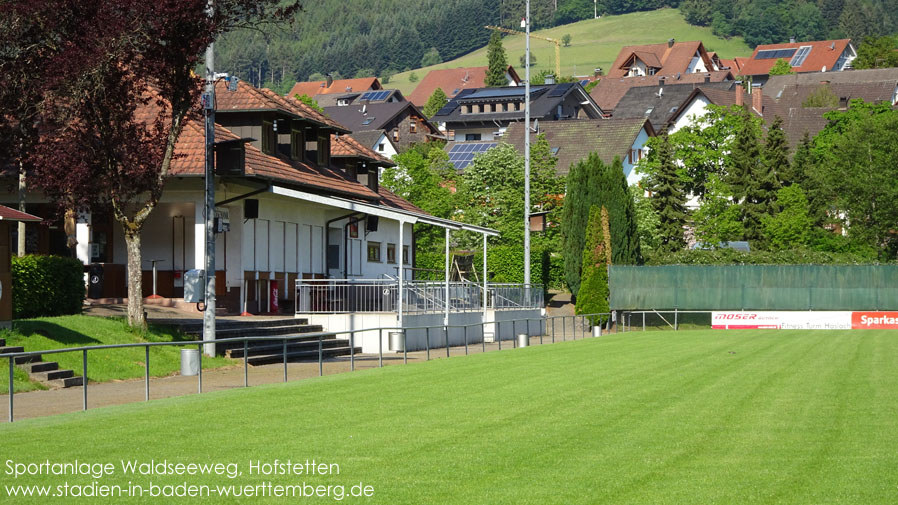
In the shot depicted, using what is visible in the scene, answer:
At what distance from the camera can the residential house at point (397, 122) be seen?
129 metres

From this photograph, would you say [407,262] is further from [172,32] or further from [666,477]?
[666,477]

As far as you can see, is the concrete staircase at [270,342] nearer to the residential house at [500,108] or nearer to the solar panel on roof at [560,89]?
the residential house at [500,108]

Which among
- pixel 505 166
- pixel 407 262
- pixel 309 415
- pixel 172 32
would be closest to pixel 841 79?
pixel 505 166

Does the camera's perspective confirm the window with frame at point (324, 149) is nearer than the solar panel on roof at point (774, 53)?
Yes

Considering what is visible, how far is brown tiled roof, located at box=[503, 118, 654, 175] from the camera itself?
9175 centimetres

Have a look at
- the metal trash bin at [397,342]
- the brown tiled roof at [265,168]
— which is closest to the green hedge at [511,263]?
the brown tiled roof at [265,168]

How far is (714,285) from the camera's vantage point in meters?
54.7

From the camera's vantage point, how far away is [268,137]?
3884cm

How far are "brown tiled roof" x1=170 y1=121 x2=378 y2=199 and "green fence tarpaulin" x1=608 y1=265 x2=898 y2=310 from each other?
1571 centimetres

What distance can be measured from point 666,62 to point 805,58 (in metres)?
22.8

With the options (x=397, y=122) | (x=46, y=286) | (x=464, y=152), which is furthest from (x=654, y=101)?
(x=46, y=286)

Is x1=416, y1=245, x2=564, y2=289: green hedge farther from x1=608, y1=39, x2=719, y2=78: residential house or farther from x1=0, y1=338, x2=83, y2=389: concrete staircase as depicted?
x1=608, y1=39, x2=719, y2=78: residential house

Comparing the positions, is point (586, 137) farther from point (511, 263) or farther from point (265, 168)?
point (265, 168)

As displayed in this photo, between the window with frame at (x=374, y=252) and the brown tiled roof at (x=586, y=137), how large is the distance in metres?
A: 46.0
